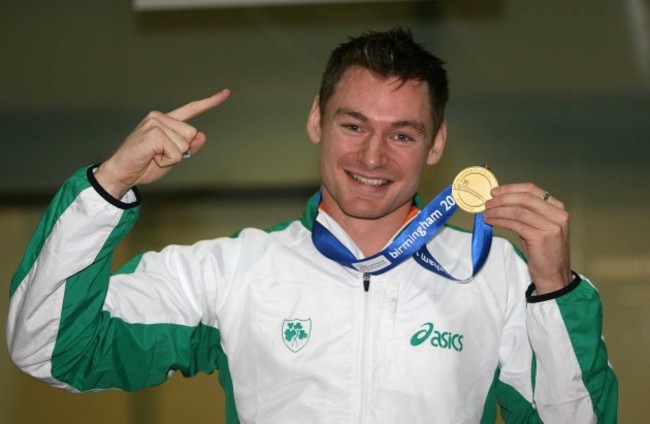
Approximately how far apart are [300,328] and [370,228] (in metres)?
0.31

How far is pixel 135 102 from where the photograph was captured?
449 cm

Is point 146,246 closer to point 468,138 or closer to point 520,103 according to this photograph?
point 468,138

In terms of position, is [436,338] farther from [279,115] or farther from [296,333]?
[279,115]

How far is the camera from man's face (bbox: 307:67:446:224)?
6.82 ft

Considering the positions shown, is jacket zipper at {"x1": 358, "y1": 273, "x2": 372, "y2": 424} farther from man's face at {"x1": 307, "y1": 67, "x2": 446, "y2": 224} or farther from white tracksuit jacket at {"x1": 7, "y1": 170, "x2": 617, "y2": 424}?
man's face at {"x1": 307, "y1": 67, "x2": 446, "y2": 224}

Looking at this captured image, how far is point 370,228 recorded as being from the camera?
2193 millimetres

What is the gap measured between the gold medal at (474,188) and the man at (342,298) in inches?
3.3

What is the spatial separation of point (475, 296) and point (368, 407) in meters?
0.35

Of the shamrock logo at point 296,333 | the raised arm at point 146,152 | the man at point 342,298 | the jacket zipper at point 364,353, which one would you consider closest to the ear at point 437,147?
the man at point 342,298

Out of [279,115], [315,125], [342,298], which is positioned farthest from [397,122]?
[279,115]

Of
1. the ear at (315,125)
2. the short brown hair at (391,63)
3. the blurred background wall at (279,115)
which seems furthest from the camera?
the blurred background wall at (279,115)

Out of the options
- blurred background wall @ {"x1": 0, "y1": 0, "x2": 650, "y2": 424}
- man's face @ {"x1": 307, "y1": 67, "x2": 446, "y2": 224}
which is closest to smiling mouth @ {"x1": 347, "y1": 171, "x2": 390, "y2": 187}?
man's face @ {"x1": 307, "y1": 67, "x2": 446, "y2": 224}

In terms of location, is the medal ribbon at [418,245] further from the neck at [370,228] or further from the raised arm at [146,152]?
the raised arm at [146,152]

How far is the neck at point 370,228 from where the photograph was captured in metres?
2.19
